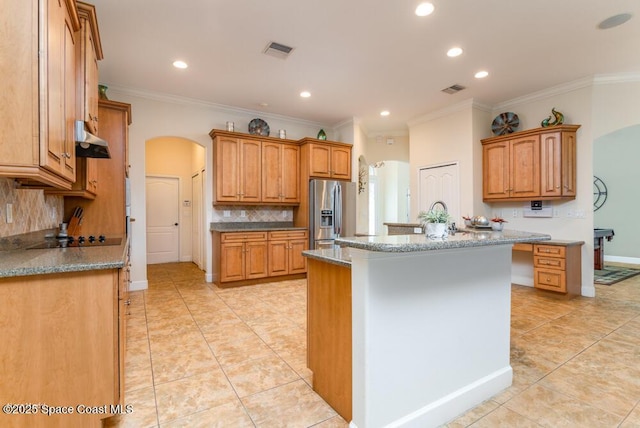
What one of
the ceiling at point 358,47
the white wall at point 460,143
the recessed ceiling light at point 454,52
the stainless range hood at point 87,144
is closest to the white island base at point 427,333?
the stainless range hood at point 87,144

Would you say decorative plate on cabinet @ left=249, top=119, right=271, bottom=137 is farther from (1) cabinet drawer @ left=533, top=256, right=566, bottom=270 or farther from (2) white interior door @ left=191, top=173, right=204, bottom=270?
(1) cabinet drawer @ left=533, top=256, right=566, bottom=270

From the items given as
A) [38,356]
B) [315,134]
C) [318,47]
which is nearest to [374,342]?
[38,356]

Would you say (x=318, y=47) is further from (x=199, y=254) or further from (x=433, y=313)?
(x=199, y=254)

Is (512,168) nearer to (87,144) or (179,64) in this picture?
(179,64)

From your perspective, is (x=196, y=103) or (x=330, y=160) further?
(x=330, y=160)

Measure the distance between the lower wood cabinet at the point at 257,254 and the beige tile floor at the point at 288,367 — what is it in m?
0.80

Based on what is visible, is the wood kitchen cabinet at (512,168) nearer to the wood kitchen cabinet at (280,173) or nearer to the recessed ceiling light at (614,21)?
the recessed ceiling light at (614,21)

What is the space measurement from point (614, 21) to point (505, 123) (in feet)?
6.97

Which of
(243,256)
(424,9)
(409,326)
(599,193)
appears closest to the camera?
(409,326)

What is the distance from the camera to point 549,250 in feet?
13.7

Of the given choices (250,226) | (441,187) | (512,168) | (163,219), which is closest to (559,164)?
(512,168)

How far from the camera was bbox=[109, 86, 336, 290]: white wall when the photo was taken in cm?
459

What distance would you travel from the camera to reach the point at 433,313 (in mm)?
1770

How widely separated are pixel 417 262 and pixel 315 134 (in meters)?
5.09
